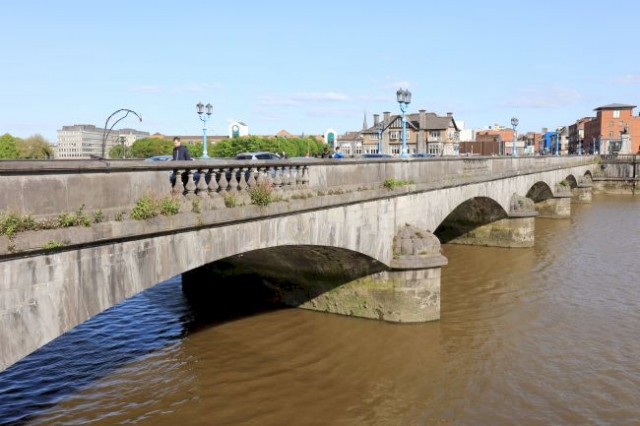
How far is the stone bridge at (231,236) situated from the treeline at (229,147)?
198 feet

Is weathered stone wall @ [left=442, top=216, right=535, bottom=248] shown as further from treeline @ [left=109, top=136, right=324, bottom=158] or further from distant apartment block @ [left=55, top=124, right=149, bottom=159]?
distant apartment block @ [left=55, top=124, right=149, bottom=159]

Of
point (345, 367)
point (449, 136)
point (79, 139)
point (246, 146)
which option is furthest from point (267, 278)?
point (79, 139)

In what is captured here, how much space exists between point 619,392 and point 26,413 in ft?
40.3

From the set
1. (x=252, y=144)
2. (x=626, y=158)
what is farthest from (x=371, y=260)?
(x=252, y=144)

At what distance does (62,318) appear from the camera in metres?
6.93

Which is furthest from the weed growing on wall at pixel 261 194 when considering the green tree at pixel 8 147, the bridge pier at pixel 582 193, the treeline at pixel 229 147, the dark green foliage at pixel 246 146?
the dark green foliage at pixel 246 146

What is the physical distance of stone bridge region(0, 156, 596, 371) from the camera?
6711mm

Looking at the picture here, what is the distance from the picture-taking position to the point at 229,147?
9300cm

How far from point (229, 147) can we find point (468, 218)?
69.4 meters

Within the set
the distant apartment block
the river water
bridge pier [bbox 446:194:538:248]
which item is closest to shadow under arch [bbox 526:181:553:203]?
bridge pier [bbox 446:194:538:248]

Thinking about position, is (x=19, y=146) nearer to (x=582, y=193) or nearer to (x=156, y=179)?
(x=582, y=193)

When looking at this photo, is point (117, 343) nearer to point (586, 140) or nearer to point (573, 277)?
point (573, 277)

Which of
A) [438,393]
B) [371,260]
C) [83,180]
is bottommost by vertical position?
[438,393]

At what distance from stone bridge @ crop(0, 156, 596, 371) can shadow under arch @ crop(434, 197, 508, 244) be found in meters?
2.91
